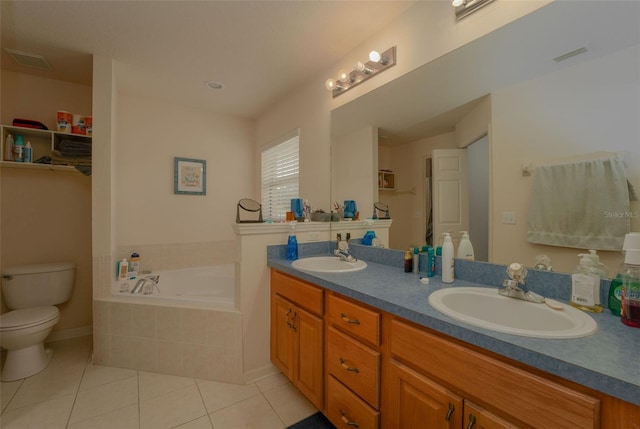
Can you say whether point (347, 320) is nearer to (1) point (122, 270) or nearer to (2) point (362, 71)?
(2) point (362, 71)

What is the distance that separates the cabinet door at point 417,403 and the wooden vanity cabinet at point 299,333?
0.47 meters

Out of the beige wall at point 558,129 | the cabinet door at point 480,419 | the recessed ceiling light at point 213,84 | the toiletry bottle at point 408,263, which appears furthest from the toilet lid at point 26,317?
the beige wall at point 558,129

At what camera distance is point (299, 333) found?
1.52 meters

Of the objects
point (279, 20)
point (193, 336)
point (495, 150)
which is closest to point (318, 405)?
point (193, 336)

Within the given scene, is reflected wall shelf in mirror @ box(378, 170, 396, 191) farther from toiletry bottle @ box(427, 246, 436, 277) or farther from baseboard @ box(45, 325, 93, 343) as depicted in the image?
baseboard @ box(45, 325, 93, 343)

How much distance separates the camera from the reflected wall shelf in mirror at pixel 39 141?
6.75 ft

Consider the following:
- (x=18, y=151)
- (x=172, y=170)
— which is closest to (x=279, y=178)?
(x=172, y=170)

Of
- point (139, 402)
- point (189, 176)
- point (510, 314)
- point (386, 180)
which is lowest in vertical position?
point (139, 402)

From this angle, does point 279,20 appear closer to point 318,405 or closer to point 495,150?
point 495,150

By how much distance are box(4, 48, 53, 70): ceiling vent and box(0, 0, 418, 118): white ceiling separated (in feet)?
0.16

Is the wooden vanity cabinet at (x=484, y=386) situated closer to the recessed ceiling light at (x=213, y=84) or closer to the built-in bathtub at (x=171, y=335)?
the built-in bathtub at (x=171, y=335)

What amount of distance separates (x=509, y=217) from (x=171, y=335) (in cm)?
225

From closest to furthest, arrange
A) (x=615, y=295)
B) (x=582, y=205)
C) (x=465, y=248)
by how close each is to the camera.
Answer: (x=615, y=295), (x=582, y=205), (x=465, y=248)

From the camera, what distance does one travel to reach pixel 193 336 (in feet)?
6.02
